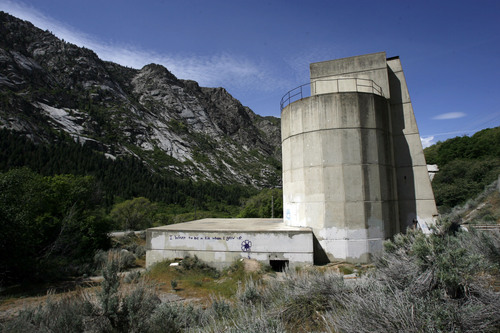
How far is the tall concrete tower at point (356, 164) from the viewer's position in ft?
41.2

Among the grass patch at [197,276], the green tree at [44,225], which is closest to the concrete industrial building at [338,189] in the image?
the grass patch at [197,276]

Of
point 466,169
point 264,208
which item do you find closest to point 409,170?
point 264,208

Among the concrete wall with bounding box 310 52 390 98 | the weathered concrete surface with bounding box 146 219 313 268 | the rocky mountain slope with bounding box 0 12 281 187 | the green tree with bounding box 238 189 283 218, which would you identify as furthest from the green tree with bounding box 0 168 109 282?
the rocky mountain slope with bounding box 0 12 281 187

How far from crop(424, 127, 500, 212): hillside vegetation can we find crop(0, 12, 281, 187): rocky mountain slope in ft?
109

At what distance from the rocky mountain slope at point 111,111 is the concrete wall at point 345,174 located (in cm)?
5372

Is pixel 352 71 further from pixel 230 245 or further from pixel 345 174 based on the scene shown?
pixel 230 245

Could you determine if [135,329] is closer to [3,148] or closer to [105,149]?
[3,148]

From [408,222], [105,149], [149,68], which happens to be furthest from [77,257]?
[149,68]

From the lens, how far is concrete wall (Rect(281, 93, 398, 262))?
12500 millimetres

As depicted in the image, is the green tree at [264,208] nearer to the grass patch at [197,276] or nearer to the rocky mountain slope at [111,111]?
the rocky mountain slope at [111,111]

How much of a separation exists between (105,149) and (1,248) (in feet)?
284

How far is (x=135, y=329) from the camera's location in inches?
181

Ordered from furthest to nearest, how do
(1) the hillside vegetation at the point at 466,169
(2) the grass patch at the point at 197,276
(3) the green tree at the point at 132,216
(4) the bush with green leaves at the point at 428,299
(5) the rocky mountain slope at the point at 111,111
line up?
(5) the rocky mountain slope at the point at 111,111 → (1) the hillside vegetation at the point at 466,169 → (3) the green tree at the point at 132,216 → (2) the grass patch at the point at 197,276 → (4) the bush with green leaves at the point at 428,299

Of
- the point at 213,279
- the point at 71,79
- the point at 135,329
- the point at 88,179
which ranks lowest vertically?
the point at 213,279
